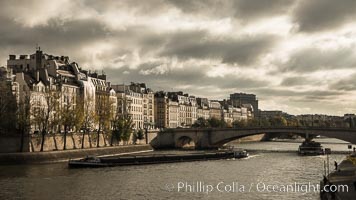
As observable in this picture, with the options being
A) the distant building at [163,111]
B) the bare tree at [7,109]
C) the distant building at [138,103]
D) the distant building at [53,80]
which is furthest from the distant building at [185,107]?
the bare tree at [7,109]

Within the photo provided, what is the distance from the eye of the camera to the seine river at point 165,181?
43.3 meters

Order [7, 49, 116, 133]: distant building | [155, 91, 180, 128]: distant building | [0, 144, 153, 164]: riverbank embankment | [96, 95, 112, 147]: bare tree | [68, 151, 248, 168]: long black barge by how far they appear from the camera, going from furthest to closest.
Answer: [155, 91, 180, 128]: distant building < [96, 95, 112, 147]: bare tree < [7, 49, 116, 133]: distant building < [0, 144, 153, 164]: riverbank embankment < [68, 151, 248, 168]: long black barge

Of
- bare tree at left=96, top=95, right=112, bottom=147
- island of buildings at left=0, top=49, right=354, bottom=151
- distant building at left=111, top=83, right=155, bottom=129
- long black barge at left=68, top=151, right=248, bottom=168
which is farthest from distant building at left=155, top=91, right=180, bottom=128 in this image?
long black barge at left=68, top=151, right=248, bottom=168

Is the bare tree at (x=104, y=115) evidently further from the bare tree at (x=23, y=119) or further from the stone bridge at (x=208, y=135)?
the stone bridge at (x=208, y=135)

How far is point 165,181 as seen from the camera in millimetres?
52094

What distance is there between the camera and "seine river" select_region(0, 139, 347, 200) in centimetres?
4331

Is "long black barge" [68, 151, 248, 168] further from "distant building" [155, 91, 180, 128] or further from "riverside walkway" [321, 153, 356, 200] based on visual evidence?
"distant building" [155, 91, 180, 128]

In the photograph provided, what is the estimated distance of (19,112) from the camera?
74.6 meters

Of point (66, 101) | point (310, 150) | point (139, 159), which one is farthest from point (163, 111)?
point (139, 159)

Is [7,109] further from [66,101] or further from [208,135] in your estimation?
[208,135]

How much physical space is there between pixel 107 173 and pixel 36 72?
40494mm

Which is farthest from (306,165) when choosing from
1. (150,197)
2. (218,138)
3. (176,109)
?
(176,109)

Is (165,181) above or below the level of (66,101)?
below

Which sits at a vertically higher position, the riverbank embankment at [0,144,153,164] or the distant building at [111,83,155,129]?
the distant building at [111,83,155,129]
